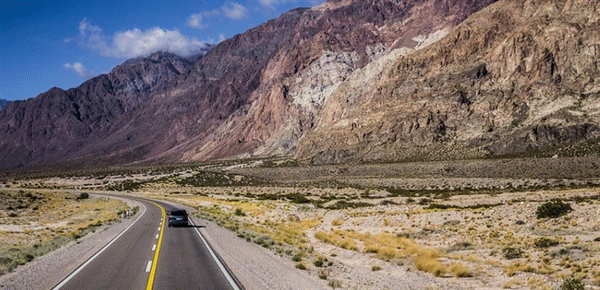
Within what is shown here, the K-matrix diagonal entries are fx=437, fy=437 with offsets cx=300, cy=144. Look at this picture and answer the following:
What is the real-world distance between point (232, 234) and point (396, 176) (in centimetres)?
6760

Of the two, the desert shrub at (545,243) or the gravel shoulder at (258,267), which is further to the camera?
the desert shrub at (545,243)

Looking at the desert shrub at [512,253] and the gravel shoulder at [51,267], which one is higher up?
the gravel shoulder at [51,267]

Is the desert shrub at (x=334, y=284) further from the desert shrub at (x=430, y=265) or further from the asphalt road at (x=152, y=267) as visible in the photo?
the desert shrub at (x=430, y=265)

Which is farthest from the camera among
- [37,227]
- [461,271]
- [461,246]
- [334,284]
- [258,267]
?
[37,227]

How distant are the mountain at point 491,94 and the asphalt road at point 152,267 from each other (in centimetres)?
8785

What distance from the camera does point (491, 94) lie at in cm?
11206

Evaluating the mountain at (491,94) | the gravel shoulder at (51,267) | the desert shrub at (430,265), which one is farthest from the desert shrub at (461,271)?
the mountain at (491,94)

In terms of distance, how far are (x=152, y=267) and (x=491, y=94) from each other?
11277cm

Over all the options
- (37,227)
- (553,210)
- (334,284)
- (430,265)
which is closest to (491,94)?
(553,210)

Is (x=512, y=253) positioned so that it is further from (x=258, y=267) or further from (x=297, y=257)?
(x=258, y=267)

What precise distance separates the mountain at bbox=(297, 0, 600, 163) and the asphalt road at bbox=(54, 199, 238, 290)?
87845 mm

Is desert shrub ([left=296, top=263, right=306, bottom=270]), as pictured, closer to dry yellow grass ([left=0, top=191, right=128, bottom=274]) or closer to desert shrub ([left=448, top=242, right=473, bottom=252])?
desert shrub ([left=448, top=242, right=473, bottom=252])

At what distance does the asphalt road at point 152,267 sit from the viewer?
12.3m

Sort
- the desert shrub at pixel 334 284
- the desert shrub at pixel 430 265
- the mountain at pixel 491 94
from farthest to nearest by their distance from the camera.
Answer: the mountain at pixel 491 94, the desert shrub at pixel 430 265, the desert shrub at pixel 334 284
